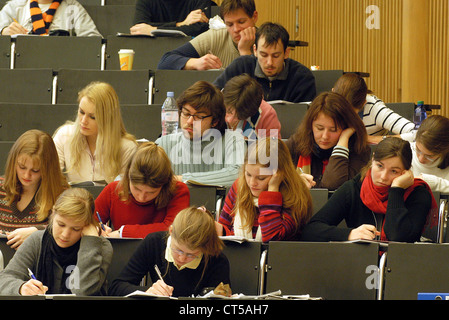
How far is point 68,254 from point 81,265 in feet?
0.31

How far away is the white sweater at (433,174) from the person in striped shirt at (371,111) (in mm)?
406

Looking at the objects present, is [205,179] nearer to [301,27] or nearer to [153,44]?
[153,44]

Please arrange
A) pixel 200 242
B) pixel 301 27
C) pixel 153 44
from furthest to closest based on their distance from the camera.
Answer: pixel 301 27
pixel 153 44
pixel 200 242

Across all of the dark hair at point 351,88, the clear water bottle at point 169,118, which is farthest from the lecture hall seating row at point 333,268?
the dark hair at point 351,88

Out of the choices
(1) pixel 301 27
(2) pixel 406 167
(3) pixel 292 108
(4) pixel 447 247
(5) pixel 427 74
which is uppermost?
(1) pixel 301 27

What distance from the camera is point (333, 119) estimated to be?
3.46 m

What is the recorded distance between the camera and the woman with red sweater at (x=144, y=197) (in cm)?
296

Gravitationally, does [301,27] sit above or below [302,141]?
above

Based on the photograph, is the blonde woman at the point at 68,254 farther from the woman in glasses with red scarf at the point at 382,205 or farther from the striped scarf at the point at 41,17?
the striped scarf at the point at 41,17

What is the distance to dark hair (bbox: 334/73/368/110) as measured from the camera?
156 inches

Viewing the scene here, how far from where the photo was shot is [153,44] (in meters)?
4.89

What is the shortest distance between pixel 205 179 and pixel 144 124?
744mm

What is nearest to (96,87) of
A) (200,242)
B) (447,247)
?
(200,242)

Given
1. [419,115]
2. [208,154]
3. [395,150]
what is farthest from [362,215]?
[419,115]
